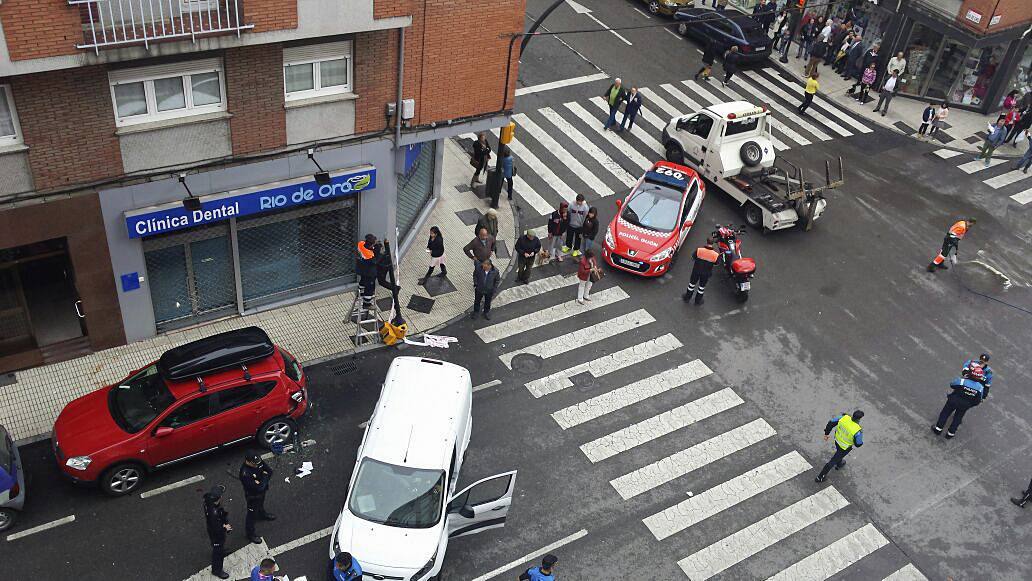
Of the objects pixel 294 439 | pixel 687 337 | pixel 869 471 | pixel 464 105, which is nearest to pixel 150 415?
pixel 294 439

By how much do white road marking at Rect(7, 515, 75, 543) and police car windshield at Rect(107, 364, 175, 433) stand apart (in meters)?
1.72

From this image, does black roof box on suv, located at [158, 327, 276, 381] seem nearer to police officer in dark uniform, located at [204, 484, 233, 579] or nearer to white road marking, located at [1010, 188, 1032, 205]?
police officer in dark uniform, located at [204, 484, 233, 579]

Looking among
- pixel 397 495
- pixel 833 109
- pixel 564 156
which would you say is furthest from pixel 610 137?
pixel 397 495

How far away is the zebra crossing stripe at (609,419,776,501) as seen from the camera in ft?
53.8

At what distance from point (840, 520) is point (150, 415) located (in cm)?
1213

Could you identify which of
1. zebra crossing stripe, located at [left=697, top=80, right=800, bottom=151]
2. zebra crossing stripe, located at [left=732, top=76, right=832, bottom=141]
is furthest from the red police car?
zebra crossing stripe, located at [left=732, top=76, right=832, bottom=141]

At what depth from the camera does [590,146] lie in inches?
1032

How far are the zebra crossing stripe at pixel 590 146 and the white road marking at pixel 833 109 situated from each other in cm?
835

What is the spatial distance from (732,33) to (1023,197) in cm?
1079

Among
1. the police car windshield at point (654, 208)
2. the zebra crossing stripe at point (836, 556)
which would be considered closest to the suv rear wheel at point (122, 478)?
the zebra crossing stripe at point (836, 556)

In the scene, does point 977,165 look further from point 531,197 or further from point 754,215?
point 531,197

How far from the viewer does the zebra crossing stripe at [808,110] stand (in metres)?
29.3

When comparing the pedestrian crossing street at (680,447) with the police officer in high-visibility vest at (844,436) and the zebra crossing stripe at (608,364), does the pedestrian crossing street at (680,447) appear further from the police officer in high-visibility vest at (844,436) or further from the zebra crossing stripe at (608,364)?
the police officer in high-visibility vest at (844,436)

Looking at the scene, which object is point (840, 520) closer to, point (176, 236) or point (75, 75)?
point (176, 236)
